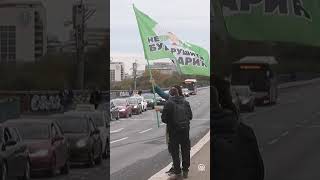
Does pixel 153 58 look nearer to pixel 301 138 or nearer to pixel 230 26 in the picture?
pixel 230 26

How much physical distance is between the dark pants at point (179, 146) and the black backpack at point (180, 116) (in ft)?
0.10

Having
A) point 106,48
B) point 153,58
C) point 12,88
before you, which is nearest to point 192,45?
point 153,58

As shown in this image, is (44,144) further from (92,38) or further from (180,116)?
(180,116)

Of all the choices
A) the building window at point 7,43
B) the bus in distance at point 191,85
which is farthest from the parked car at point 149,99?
the building window at point 7,43

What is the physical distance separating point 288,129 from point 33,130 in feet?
4.85

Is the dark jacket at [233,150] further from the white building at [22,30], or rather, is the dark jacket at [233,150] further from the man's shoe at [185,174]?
the white building at [22,30]

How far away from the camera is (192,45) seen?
3955mm

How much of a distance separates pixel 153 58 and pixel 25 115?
2.72 ft

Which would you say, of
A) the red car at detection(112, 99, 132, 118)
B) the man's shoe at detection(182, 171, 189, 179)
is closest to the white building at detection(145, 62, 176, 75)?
the red car at detection(112, 99, 132, 118)

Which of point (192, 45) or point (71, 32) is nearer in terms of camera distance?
point (192, 45)

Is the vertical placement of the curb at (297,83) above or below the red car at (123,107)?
above

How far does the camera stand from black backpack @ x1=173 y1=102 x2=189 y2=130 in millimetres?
4094

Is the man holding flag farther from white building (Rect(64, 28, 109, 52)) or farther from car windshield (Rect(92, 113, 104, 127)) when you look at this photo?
car windshield (Rect(92, 113, 104, 127))

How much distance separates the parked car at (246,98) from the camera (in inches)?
160
